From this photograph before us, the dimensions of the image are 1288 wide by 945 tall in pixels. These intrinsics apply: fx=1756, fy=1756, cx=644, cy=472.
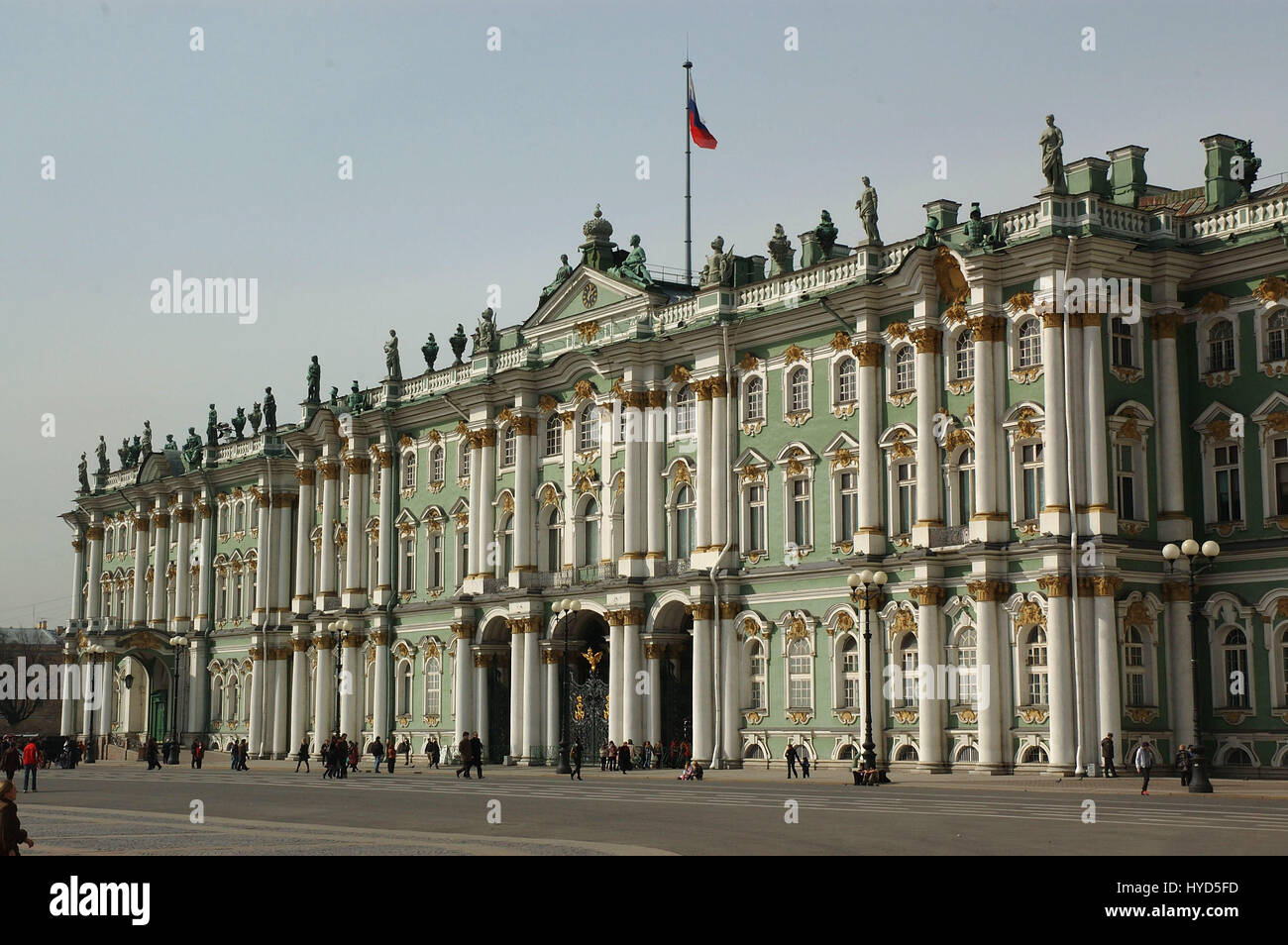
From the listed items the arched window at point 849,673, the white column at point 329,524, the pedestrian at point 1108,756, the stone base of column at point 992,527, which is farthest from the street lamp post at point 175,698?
the pedestrian at point 1108,756

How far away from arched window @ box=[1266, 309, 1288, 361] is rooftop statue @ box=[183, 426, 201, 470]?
65153 millimetres

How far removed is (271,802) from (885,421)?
24.0 metres

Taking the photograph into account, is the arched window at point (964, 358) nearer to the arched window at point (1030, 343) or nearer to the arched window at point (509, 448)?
the arched window at point (1030, 343)

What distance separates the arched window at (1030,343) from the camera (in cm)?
5069

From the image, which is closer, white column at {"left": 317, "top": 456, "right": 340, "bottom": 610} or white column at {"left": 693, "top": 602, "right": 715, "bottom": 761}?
white column at {"left": 693, "top": 602, "right": 715, "bottom": 761}

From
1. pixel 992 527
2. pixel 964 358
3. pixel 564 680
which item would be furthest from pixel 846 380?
pixel 564 680

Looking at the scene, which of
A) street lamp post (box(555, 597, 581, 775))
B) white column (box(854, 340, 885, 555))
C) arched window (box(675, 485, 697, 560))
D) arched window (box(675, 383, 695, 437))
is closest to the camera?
white column (box(854, 340, 885, 555))

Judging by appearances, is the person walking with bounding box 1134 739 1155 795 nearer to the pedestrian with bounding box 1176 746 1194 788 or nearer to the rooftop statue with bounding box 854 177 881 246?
the pedestrian with bounding box 1176 746 1194 788

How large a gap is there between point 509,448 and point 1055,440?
2792 centimetres

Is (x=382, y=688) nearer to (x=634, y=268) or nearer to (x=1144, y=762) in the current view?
(x=634, y=268)

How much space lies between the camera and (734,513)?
60.6 metres

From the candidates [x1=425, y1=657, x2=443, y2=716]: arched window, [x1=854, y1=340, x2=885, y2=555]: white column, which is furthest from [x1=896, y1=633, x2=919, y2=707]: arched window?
[x1=425, y1=657, x2=443, y2=716]: arched window

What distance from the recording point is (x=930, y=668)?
2063 inches

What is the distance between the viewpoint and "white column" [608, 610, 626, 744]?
63.1m
